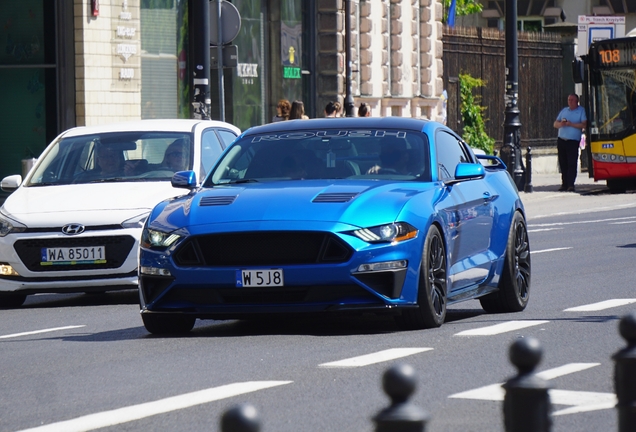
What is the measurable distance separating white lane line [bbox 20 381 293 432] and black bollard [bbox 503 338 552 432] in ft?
9.90

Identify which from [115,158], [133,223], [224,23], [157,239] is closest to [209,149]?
[115,158]

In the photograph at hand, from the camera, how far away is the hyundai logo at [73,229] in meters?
13.1

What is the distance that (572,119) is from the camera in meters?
34.4

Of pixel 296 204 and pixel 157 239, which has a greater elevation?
pixel 296 204

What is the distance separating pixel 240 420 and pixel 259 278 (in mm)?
6427

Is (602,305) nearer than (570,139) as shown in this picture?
Yes

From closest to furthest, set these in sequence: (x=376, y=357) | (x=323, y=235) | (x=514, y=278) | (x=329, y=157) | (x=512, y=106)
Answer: (x=376, y=357)
(x=323, y=235)
(x=329, y=157)
(x=514, y=278)
(x=512, y=106)

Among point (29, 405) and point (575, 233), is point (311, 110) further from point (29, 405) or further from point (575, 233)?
point (29, 405)

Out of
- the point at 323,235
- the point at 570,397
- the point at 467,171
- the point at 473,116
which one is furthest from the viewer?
the point at 473,116

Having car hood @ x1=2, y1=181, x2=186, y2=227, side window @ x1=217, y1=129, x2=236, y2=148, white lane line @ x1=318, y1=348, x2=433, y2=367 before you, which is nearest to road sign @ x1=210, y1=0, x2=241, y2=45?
side window @ x1=217, y1=129, x2=236, y2=148

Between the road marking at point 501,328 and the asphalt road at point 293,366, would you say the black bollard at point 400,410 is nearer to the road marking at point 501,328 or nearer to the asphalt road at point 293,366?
the asphalt road at point 293,366

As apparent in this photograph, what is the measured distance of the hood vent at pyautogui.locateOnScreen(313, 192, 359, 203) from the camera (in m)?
9.95

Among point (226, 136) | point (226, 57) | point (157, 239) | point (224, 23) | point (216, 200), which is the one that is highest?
point (224, 23)

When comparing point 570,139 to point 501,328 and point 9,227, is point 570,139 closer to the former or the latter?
point 9,227
